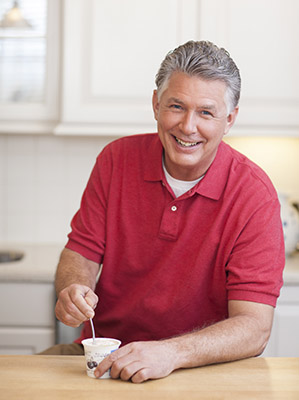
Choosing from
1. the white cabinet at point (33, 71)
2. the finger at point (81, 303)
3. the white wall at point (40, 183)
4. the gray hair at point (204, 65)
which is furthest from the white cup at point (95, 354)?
the white wall at point (40, 183)

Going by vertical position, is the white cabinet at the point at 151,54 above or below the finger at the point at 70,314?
above

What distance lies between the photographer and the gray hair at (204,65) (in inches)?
61.6

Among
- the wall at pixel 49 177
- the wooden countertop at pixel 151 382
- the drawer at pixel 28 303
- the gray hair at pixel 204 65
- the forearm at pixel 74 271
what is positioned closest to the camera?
the wooden countertop at pixel 151 382

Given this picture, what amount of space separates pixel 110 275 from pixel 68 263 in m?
0.13

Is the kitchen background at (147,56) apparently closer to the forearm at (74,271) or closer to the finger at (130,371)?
the forearm at (74,271)

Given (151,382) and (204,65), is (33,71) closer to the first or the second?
(204,65)

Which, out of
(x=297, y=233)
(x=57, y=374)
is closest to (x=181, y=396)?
(x=57, y=374)

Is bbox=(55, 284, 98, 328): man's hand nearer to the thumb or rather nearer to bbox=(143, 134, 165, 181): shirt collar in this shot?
the thumb

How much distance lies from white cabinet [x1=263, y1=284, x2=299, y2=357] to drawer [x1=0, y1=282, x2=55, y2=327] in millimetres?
836

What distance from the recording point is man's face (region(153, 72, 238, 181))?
5.18 feet

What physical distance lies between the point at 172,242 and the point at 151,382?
53cm

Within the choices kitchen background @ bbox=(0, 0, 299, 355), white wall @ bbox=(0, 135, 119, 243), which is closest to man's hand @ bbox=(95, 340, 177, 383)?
kitchen background @ bbox=(0, 0, 299, 355)

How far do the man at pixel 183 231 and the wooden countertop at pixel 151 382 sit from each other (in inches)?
4.2

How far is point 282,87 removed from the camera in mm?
2584
